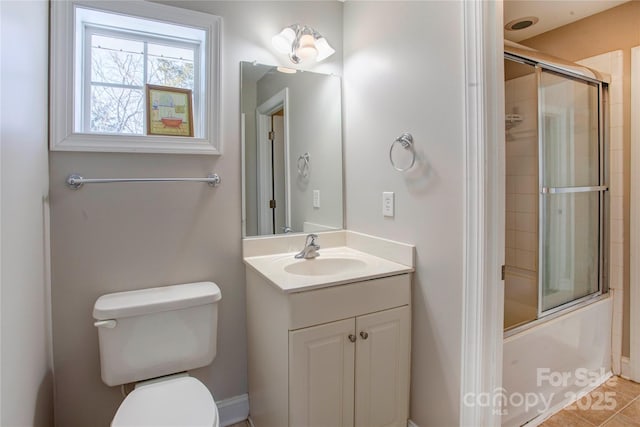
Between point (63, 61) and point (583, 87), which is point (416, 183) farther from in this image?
point (63, 61)

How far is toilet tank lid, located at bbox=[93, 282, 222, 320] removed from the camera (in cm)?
137

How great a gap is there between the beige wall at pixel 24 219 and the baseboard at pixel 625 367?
2.96 metres

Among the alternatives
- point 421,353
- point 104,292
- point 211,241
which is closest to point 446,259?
point 421,353

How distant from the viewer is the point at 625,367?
209cm

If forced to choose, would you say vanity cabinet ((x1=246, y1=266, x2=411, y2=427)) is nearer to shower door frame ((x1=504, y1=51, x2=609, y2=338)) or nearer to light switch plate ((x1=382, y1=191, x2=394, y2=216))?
light switch plate ((x1=382, y1=191, x2=394, y2=216))

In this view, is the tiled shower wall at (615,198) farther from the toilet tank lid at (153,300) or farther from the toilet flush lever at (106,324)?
the toilet flush lever at (106,324)

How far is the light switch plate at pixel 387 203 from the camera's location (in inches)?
65.6

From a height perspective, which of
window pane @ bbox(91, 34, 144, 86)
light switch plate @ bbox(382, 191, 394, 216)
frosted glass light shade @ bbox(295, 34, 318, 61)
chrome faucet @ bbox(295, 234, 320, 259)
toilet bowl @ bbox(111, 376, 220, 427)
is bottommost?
toilet bowl @ bbox(111, 376, 220, 427)

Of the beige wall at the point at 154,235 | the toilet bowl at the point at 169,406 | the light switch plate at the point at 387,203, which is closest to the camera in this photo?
the toilet bowl at the point at 169,406

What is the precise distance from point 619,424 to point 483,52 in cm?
194

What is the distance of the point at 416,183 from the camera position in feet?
5.00

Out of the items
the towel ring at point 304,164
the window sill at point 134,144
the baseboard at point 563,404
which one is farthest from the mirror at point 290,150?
the baseboard at point 563,404

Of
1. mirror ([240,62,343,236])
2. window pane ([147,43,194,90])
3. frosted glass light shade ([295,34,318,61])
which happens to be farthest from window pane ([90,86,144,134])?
frosted glass light shade ([295,34,318,61])

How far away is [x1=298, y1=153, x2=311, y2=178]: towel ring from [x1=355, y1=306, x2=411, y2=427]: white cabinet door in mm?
925
